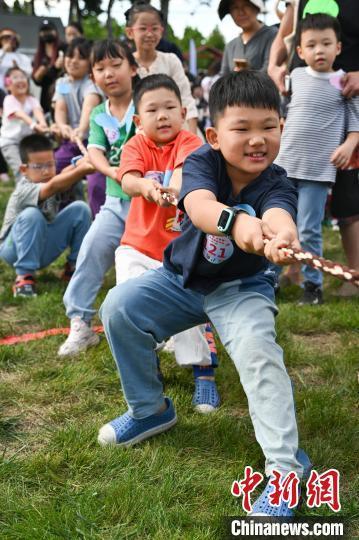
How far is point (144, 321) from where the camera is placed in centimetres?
247

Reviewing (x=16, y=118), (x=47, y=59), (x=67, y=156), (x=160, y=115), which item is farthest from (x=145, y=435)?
(x=47, y=59)

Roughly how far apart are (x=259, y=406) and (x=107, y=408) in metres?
0.93

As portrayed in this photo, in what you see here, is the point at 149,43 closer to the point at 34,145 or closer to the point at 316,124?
the point at 34,145

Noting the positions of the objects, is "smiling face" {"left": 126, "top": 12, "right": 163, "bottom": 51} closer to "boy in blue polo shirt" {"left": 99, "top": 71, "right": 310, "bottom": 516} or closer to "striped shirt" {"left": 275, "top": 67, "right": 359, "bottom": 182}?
"striped shirt" {"left": 275, "top": 67, "right": 359, "bottom": 182}

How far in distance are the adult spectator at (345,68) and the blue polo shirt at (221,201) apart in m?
2.06

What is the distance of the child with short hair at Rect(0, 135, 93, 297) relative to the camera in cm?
479

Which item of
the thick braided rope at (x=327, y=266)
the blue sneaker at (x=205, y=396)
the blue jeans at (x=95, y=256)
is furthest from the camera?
the blue jeans at (x=95, y=256)

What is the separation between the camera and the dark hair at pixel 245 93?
2.23 meters

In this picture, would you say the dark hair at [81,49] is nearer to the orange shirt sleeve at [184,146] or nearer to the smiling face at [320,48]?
the smiling face at [320,48]

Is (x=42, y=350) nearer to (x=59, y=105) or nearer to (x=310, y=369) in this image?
(x=310, y=369)

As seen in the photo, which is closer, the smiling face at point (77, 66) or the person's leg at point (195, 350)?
the person's leg at point (195, 350)

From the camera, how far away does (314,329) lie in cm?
388

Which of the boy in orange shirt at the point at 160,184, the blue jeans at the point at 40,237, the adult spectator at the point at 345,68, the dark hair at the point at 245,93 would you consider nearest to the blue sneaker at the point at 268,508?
the boy in orange shirt at the point at 160,184

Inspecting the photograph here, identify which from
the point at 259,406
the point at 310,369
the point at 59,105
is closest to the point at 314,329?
the point at 310,369
